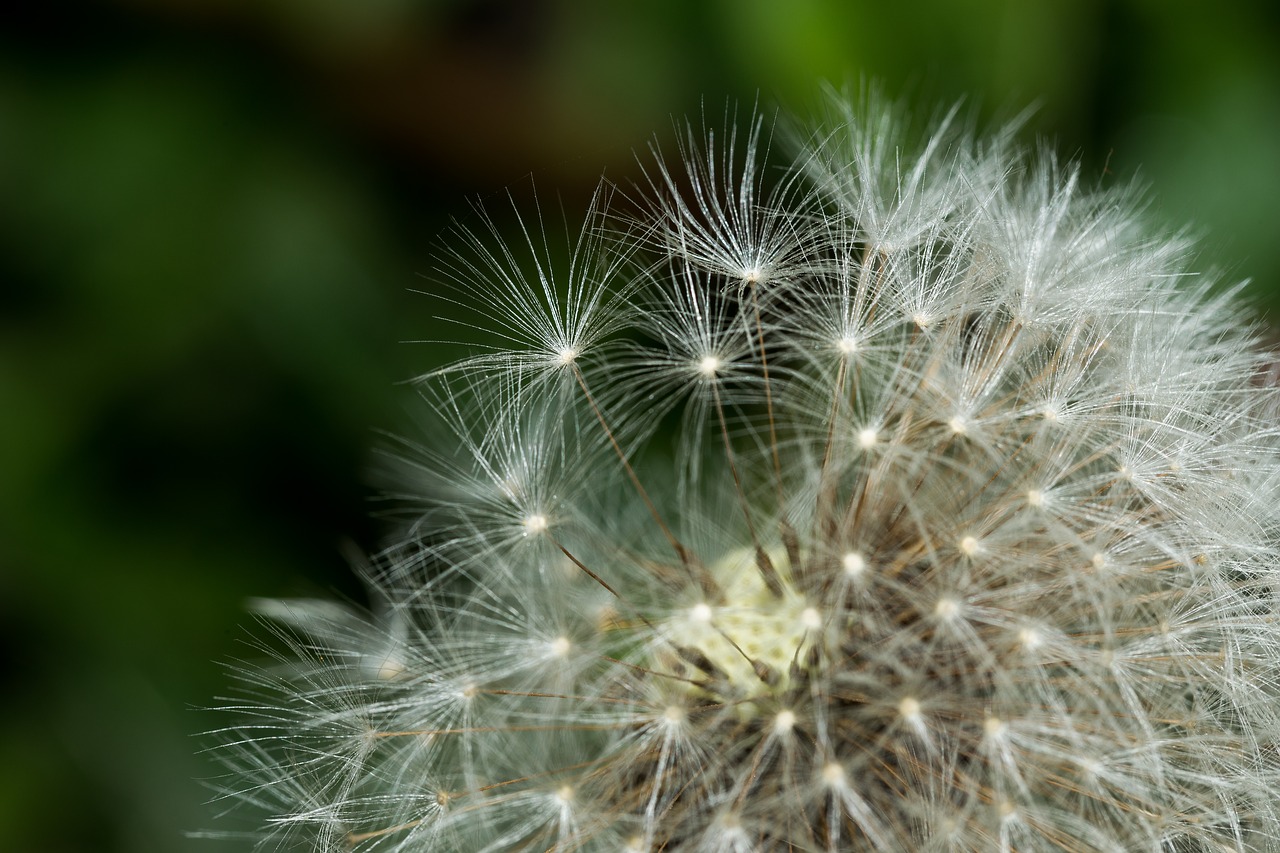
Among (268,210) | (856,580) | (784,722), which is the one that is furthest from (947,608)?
(268,210)

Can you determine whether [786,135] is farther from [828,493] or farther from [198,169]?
[198,169]

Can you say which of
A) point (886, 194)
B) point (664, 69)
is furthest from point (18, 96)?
point (886, 194)

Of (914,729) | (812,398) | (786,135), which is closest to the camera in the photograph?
(914,729)

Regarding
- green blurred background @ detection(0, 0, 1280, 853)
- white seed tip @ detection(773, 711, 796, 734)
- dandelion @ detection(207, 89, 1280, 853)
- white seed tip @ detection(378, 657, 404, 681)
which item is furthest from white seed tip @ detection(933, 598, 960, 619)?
green blurred background @ detection(0, 0, 1280, 853)

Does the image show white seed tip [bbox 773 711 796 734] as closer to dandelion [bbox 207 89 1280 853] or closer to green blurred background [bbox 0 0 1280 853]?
dandelion [bbox 207 89 1280 853]

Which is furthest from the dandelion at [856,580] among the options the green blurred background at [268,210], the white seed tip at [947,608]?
the green blurred background at [268,210]

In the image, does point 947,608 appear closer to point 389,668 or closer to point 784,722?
point 784,722
